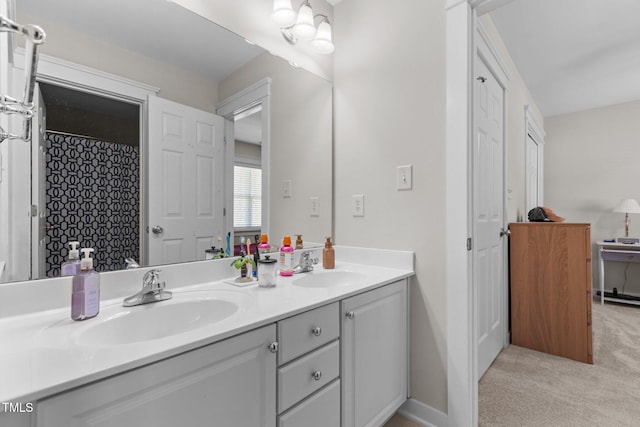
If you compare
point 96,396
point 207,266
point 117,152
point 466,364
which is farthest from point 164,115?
point 466,364

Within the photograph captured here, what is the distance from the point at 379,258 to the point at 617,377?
1808mm

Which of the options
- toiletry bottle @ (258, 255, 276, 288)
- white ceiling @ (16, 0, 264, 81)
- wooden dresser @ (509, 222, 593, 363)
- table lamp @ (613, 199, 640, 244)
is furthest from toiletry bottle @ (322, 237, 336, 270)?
table lamp @ (613, 199, 640, 244)

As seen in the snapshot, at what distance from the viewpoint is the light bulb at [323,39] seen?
178 cm

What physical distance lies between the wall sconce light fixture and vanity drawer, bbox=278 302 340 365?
144 centimetres

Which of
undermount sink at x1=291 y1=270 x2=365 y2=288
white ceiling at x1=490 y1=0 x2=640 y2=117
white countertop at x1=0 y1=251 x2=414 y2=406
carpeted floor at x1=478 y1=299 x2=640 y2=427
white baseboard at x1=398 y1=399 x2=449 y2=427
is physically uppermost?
white ceiling at x1=490 y1=0 x2=640 y2=117

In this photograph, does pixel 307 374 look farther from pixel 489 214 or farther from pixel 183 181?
pixel 489 214

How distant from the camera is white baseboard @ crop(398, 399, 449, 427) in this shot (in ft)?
4.85

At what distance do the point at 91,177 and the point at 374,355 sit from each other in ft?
4.17

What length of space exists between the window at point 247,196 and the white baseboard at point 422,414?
1.20 m

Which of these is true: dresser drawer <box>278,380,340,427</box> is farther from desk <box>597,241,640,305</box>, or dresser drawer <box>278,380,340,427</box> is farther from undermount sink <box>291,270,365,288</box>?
desk <box>597,241,640,305</box>

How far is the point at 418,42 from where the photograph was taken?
62.4 inches

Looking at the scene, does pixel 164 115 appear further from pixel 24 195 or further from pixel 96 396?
pixel 96 396

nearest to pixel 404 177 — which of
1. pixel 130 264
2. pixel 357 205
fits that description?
pixel 357 205

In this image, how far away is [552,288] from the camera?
7.66 feet
